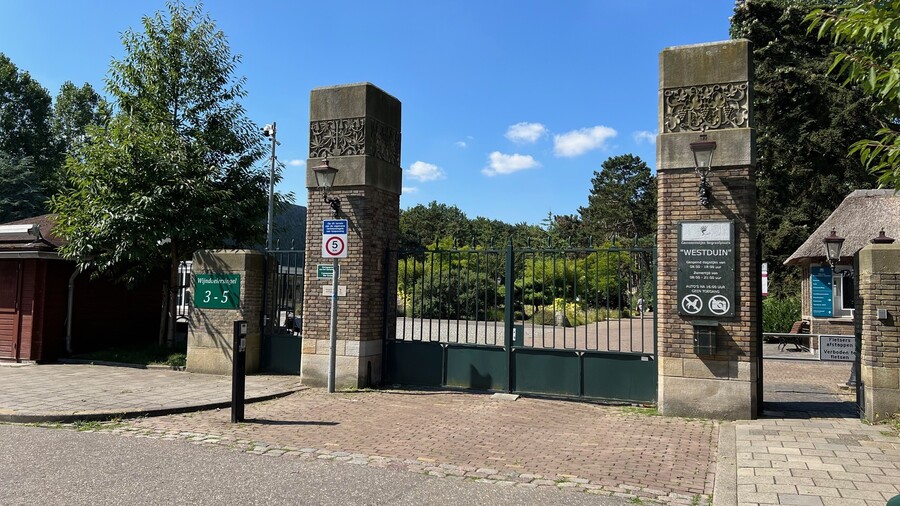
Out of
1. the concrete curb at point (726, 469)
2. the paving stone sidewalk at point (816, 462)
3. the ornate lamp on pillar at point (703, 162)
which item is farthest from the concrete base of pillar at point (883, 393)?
the ornate lamp on pillar at point (703, 162)

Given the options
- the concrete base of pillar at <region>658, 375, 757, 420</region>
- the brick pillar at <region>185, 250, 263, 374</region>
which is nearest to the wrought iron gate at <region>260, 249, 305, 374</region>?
the brick pillar at <region>185, 250, 263, 374</region>

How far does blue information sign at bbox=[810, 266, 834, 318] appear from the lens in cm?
2038

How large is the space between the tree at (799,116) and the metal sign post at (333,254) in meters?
21.4

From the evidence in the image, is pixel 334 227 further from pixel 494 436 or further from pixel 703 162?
pixel 703 162

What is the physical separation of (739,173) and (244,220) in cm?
1058

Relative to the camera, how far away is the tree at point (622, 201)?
224 feet

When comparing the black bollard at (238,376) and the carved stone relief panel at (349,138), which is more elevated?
the carved stone relief panel at (349,138)

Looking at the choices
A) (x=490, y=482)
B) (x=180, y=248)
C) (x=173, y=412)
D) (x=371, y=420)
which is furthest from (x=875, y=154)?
(x=180, y=248)

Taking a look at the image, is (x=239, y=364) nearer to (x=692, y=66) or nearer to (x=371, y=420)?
(x=371, y=420)

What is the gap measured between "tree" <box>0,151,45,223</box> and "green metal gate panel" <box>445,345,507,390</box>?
105 feet

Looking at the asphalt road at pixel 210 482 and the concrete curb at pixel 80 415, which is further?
the concrete curb at pixel 80 415

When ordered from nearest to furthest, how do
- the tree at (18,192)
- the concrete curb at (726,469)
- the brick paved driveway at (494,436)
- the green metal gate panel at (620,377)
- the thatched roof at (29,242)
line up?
the concrete curb at (726,469)
the brick paved driveway at (494,436)
the green metal gate panel at (620,377)
the thatched roof at (29,242)
the tree at (18,192)

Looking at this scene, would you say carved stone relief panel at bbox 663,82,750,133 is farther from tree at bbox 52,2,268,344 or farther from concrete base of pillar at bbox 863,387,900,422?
tree at bbox 52,2,268,344

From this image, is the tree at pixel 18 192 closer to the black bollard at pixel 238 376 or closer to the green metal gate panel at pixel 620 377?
the black bollard at pixel 238 376
